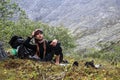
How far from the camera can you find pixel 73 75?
34.4 feet

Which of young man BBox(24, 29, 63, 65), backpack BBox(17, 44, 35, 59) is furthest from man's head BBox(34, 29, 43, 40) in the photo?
backpack BBox(17, 44, 35, 59)

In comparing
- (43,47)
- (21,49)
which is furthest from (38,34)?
(21,49)

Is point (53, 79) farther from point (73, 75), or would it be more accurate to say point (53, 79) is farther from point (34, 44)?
point (34, 44)

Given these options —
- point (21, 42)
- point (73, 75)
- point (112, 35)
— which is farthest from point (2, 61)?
point (112, 35)

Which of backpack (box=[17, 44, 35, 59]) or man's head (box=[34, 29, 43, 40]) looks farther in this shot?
backpack (box=[17, 44, 35, 59])

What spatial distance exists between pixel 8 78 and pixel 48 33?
62332 millimetres

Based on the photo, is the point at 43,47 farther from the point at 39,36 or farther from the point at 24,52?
the point at 24,52

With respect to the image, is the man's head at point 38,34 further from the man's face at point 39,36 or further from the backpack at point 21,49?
the backpack at point 21,49

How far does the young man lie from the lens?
13.9 meters

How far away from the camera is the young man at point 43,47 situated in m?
13.9

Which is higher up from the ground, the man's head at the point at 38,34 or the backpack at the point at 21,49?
the man's head at the point at 38,34

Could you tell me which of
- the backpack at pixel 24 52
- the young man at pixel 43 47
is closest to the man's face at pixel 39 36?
the young man at pixel 43 47

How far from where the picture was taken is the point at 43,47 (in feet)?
46.7

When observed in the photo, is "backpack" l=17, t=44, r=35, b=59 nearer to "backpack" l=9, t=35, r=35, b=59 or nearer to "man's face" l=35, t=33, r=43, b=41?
"backpack" l=9, t=35, r=35, b=59
